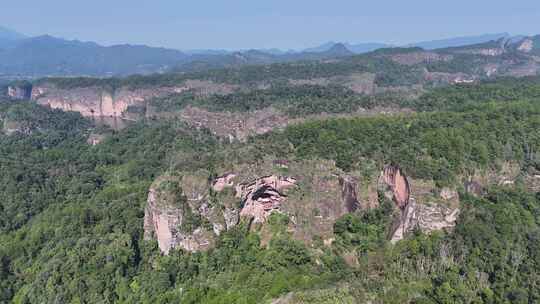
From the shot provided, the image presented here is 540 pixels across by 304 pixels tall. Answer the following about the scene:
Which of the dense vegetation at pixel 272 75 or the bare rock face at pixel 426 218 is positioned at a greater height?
the dense vegetation at pixel 272 75

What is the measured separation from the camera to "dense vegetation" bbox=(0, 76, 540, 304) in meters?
34.8

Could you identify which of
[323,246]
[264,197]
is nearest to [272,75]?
[264,197]

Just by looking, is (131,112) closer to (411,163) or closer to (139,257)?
(139,257)

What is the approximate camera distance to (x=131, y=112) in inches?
4911

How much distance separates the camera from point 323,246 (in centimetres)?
4088

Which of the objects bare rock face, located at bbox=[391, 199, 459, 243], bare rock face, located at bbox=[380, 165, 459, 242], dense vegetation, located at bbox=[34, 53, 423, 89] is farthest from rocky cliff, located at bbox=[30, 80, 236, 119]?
bare rock face, located at bbox=[391, 199, 459, 243]

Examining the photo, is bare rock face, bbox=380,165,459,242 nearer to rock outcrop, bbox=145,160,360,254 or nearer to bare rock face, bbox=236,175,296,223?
rock outcrop, bbox=145,160,360,254

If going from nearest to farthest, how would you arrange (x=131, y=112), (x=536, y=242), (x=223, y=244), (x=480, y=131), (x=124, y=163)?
(x=536, y=242), (x=223, y=244), (x=480, y=131), (x=124, y=163), (x=131, y=112)

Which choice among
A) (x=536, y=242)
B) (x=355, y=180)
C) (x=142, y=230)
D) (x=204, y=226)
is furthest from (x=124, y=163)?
(x=536, y=242)

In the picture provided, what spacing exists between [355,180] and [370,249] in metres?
7.50

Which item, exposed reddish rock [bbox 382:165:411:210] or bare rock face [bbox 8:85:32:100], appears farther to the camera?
bare rock face [bbox 8:85:32:100]

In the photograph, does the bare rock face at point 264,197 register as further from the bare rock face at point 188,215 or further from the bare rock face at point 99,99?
the bare rock face at point 99,99

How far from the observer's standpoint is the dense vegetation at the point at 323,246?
3478 cm

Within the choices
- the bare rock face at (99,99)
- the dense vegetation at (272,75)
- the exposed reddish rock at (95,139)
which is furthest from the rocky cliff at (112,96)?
the exposed reddish rock at (95,139)
